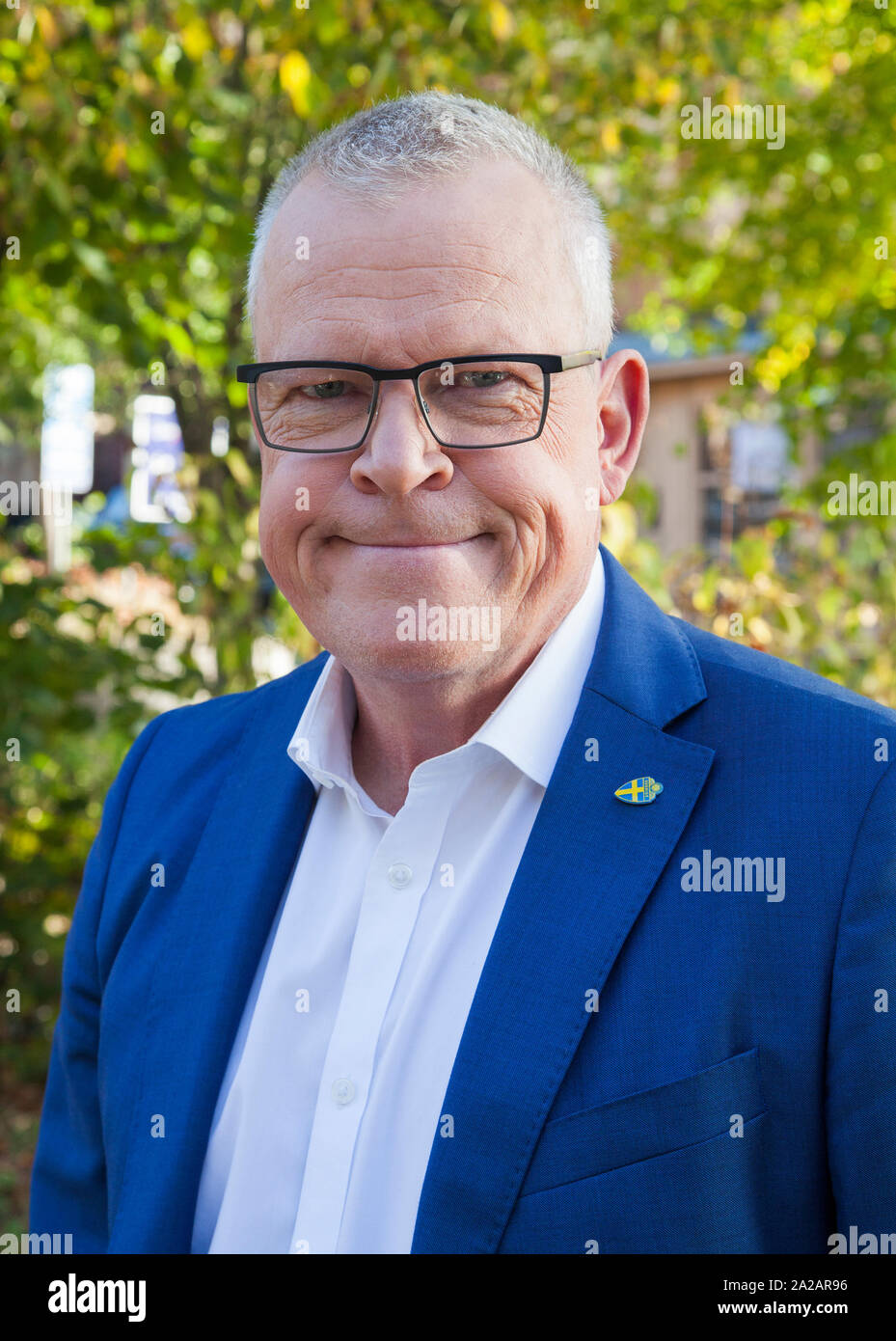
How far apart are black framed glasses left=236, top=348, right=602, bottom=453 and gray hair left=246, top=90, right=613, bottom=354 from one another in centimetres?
16

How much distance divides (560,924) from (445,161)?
0.99 m

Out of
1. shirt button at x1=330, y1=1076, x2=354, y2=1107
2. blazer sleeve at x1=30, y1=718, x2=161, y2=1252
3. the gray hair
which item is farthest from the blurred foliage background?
shirt button at x1=330, y1=1076, x2=354, y2=1107

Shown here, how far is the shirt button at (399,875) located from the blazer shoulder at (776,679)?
1.68 feet

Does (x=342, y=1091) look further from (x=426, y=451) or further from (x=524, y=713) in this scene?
(x=426, y=451)

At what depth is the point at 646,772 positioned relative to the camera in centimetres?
158

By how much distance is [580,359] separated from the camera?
5.32 feet

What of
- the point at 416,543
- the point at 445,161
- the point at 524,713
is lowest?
the point at 524,713

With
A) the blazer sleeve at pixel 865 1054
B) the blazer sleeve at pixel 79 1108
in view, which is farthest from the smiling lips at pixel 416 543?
the blazer sleeve at pixel 79 1108

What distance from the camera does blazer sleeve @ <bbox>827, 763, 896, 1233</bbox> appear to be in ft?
4.38

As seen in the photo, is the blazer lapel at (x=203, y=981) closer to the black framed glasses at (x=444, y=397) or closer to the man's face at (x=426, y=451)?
the man's face at (x=426, y=451)

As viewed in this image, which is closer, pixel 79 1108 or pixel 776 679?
pixel 776 679

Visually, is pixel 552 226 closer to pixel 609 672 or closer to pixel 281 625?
pixel 609 672

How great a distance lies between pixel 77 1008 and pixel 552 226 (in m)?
1.45

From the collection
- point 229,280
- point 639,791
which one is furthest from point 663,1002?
point 229,280
